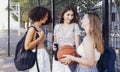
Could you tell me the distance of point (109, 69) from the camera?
13.0 feet

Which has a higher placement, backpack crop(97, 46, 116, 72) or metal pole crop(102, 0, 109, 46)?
metal pole crop(102, 0, 109, 46)

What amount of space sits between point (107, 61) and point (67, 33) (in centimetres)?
73

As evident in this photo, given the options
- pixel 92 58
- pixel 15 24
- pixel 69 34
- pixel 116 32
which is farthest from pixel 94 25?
pixel 15 24

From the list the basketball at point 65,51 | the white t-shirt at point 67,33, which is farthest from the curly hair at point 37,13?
the basketball at point 65,51

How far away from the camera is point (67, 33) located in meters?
4.50

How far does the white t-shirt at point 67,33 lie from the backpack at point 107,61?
0.55 metres

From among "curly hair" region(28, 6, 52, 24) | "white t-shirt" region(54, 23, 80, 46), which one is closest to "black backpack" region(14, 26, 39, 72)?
"curly hair" region(28, 6, 52, 24)

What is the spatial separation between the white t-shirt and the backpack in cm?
55

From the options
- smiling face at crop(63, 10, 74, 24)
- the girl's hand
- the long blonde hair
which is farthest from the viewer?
smiling face at crop(63, 10, 74, 24)

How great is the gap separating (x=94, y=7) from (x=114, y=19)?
1.11 m

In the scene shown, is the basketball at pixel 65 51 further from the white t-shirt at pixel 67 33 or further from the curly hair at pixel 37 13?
the curly hair at pixel 37 13

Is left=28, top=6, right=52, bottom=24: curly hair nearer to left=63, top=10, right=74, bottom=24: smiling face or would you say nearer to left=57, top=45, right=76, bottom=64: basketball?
left=63, top=10, right=74, bottom=24: smiling face

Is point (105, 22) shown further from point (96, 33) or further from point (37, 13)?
point (96, 33)

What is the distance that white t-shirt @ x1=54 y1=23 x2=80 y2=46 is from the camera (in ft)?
14.7
